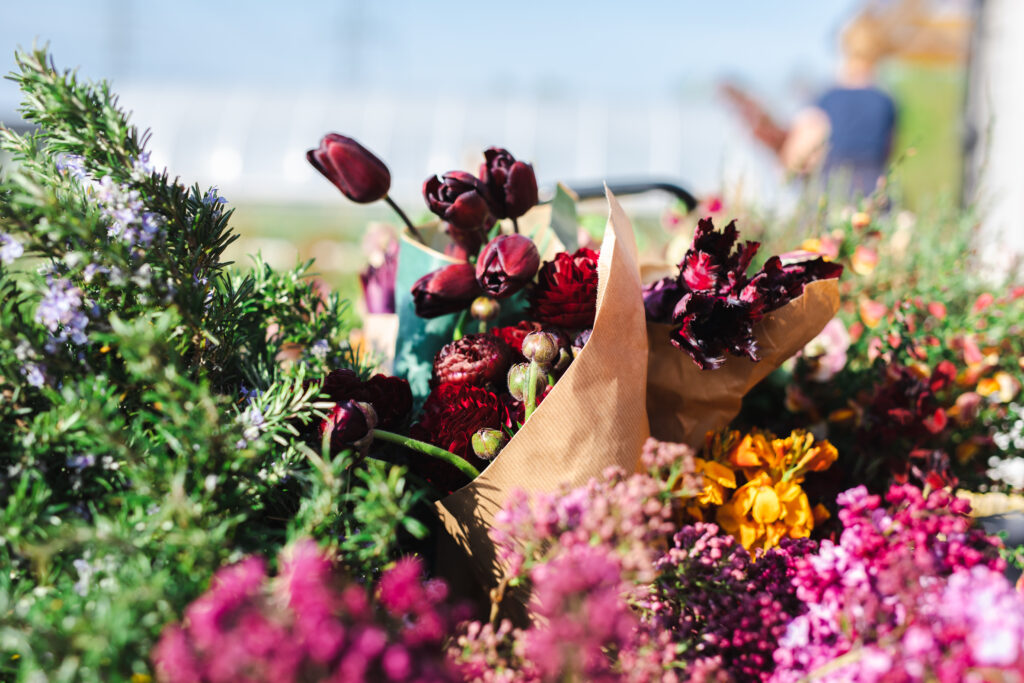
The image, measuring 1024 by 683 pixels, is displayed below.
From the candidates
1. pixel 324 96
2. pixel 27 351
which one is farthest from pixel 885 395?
pixel 324 96

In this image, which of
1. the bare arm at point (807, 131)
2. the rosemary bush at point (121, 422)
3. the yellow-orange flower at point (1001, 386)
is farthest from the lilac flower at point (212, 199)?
the bare arm at point (807, 131)

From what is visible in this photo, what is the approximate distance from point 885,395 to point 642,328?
316mm

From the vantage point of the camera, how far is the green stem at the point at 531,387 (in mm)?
561

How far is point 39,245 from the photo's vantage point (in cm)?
Answer: 48

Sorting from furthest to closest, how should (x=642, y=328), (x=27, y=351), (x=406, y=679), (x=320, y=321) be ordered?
(x=320, y=321)
(x=642, y=328)
(x=27, y=351)
(x=406, y=679)

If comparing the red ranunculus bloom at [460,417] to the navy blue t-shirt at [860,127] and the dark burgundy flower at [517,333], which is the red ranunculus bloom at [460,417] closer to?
the dark burgundy flower at [517,333]

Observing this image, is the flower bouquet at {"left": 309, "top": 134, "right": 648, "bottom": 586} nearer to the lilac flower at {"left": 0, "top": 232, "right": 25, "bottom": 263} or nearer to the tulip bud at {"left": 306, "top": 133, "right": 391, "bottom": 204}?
the tulip bud at {"left": 306, "top": 133, "right": 391, "bottom": 204}

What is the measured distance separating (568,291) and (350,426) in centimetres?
22

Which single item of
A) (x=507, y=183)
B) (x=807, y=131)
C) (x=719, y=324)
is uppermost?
(x=807, y=131)

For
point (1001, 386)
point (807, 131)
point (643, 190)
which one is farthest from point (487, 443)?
point (807, 131)

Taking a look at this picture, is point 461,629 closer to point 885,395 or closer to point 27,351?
point 27,351

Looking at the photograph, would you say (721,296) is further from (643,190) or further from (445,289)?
(643,190)

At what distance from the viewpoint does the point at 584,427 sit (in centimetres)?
54

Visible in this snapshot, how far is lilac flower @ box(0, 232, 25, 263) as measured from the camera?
46cm
